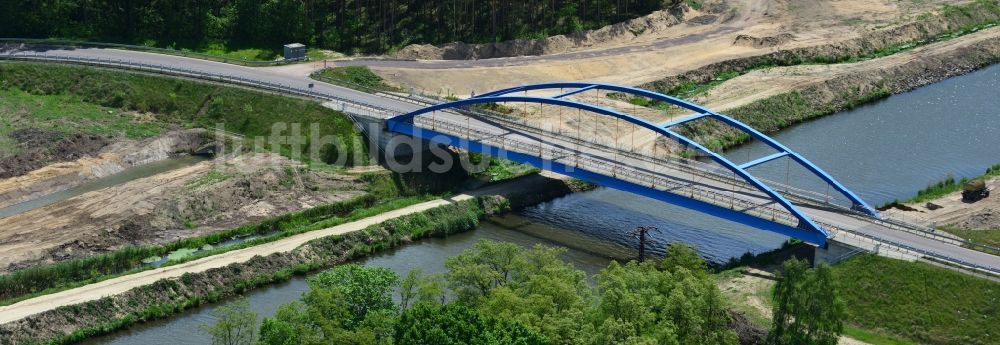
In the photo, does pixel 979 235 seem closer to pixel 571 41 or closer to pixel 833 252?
pixel 833 252

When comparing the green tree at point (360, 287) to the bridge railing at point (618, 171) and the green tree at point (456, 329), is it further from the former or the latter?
the bridge railing at point (618, 171)

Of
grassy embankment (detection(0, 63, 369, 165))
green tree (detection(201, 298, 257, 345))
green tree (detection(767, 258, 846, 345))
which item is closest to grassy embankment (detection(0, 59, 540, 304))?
grassy embankment (detection(0, 63, 369, 165))

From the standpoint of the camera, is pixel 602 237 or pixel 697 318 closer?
pixel 697 318

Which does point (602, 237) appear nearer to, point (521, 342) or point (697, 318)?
point (697, 318)

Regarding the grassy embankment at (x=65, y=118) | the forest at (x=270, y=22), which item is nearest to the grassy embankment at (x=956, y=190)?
the forest at (x=270, y=22)

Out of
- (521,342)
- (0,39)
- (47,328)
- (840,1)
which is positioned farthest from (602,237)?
(840,1)

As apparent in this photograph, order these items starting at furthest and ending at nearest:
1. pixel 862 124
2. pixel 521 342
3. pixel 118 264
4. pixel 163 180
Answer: pixel 862 124 → pixel 163 180 → pixel 118 264 → pixel 521 342
